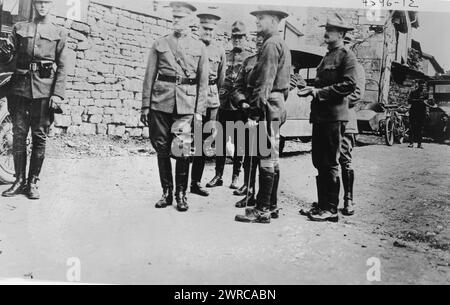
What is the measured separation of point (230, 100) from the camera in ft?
14.1

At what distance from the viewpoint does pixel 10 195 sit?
335 centimetres

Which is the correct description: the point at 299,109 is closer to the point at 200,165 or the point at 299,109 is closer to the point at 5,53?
the point at 200,165

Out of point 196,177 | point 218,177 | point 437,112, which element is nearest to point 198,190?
point 196,177

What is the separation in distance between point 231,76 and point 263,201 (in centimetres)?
166

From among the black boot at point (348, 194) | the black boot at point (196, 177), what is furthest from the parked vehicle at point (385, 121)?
the black boot at point (196, 177)

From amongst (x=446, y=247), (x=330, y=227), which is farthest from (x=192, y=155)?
(x=446, y=247)

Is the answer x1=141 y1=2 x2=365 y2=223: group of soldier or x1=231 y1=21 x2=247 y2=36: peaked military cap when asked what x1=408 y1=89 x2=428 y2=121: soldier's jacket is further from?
x1=231 y1=21 x2=247 y2=36: peaked military cap

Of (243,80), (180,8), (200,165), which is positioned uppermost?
(180,8)

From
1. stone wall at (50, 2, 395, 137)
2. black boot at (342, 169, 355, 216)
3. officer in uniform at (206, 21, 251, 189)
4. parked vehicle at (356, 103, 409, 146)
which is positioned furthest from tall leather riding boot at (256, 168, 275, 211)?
parked vehicle at (356, 103, 409, 146)

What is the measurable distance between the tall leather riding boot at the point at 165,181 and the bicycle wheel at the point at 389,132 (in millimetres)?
4165

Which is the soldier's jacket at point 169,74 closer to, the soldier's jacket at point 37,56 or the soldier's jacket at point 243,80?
the soldier's jacket at point 243,80

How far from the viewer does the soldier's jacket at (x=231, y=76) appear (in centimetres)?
431

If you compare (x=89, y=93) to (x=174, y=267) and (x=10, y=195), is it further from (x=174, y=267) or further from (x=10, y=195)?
(x=174, y=267)

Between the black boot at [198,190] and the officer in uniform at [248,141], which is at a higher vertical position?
the officer in uniform at [248,141]
